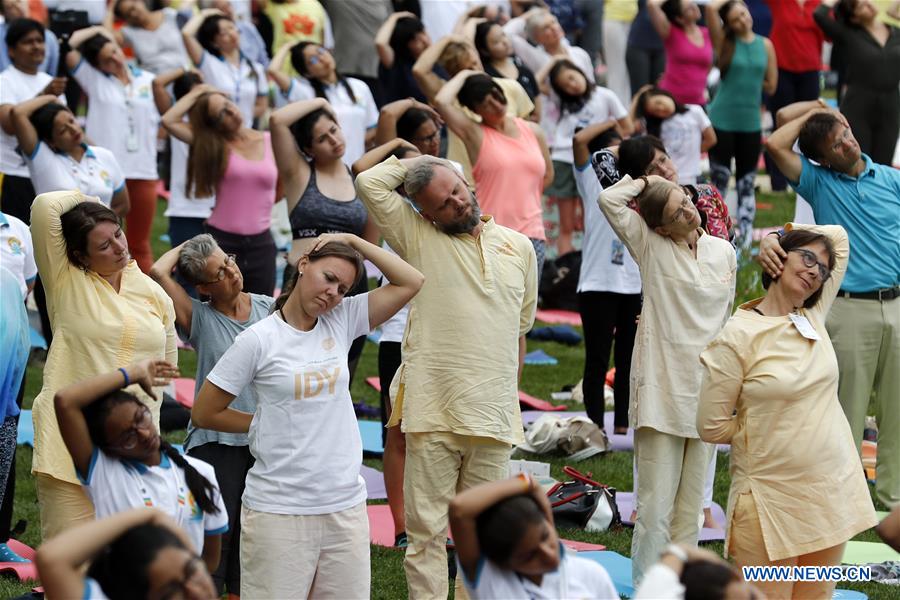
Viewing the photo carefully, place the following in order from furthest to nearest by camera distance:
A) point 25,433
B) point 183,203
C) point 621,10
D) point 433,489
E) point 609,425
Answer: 1. point 621,10
2. point 183,203
3. point 609,425
4. point 25,433
5. point 433,489

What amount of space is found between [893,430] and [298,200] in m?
3.26

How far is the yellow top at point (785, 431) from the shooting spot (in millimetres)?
5199

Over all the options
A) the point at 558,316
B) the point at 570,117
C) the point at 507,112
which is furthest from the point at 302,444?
the point at 558,316

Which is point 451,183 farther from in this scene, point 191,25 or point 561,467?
point 191,25

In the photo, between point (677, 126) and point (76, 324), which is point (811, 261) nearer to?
point (76, 324)

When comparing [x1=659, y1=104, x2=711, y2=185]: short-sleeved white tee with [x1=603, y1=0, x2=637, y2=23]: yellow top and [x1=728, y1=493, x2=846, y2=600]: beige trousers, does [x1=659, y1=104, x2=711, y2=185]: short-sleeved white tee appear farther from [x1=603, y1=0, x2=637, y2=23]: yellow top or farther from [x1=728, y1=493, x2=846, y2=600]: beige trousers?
[x1=728, y1=493, x2=846, y2=600]: beige trousers

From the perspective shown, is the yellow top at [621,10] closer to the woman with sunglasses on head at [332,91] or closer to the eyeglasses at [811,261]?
the woman with sunglasses on head at [332,91]

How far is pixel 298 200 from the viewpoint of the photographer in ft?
24.0

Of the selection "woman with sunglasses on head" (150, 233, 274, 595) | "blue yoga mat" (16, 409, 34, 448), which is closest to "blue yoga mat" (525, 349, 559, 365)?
"blue yoga mat" (16, 409, 34, 448)

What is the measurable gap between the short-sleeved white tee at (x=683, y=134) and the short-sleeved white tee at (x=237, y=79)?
3338mm

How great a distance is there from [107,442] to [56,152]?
3920 mm

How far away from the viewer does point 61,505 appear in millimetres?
5430

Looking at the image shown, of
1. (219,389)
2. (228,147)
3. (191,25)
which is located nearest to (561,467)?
(228,147)

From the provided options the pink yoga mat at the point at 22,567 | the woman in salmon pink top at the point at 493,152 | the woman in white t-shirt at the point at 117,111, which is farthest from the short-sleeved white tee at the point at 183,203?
the pink yoga mat at the point at 22,567
